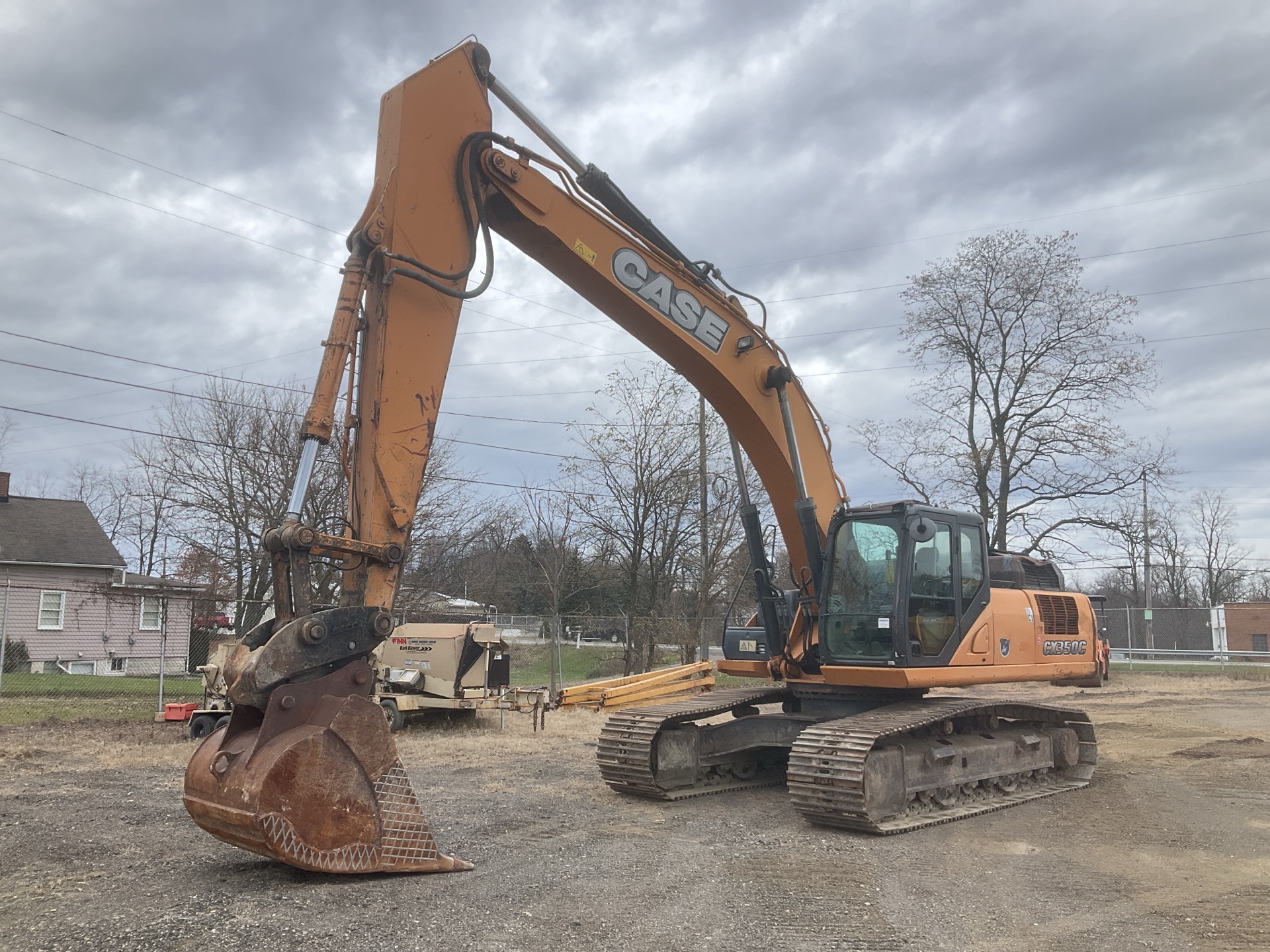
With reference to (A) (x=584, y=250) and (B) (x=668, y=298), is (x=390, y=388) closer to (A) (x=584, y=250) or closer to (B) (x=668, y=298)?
(A) (x=584, y=250)

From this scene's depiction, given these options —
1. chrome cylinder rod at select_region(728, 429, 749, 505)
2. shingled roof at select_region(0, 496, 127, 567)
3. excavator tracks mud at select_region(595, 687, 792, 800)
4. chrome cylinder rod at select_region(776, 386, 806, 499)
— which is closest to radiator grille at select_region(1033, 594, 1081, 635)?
excavator tracks mud at select_region(595, 687, 792, 800)

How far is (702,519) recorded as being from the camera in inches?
874

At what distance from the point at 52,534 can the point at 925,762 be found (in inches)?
1139

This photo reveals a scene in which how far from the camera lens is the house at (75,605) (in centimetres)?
2716

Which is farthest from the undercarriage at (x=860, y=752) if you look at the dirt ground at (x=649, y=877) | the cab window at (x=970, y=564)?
the cab window at (x=970, y=564)

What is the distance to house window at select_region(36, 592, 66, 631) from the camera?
27.3m

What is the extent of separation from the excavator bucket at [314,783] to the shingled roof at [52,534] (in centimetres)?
2672

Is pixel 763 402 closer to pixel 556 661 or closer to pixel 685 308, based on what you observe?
pixel 685 308

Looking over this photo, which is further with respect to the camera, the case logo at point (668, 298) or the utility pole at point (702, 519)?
the utility pole at point (702, 519)

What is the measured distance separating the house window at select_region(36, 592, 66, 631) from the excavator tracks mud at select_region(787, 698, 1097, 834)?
85.5 feet

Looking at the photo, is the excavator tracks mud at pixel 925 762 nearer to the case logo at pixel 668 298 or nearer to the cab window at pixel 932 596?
the cab window at pixel 932 596

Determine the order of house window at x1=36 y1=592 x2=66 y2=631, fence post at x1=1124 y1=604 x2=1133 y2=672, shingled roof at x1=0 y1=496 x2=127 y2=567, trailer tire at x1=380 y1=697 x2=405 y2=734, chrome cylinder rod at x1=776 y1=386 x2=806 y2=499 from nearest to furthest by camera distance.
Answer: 1. chrome cylinder rod at x1=776 y1=386 x2=806 y2=499
2. trailer tire at x1=380 y1=697 x2=405 y2=734
3. house window at x1=36 y1=592 x2=66 y2=631
4. shingled roof at x1=0 y1=496 x2=127 y2=567
5. fence post at x1=1124 y1=604 x2=1133 y2=672

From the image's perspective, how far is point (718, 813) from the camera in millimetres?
7980

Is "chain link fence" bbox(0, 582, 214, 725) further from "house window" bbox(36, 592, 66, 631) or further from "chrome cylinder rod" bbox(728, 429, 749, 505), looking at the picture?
"chrome cylinder rod" bbox(728, 429, 749, 505)
